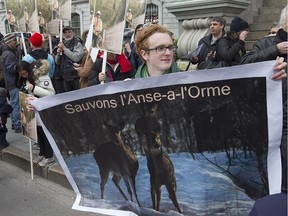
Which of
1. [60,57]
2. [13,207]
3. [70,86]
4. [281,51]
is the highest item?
[281,51]

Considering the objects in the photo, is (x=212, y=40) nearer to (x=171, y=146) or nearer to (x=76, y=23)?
(x=171, y=146)

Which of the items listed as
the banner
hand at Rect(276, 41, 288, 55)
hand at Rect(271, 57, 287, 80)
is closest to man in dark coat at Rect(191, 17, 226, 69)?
hand at Rect(276, 41, 288, 55)

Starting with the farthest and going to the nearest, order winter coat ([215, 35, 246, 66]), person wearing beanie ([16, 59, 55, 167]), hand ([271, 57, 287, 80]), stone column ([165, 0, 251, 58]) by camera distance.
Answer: stone column ([165, 0, 251, 58]) < person wearing beanie ([16, 59, 55, 167]) < winter coat ([215, 35, 246, 66]) < hand ([271, 57, 287, 80])

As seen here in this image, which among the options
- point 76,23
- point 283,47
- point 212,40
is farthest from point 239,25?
point 76,23

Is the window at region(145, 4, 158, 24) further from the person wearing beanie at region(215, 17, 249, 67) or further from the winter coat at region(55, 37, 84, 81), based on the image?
the person wearing beanie at region(215, 17, 249, 67)

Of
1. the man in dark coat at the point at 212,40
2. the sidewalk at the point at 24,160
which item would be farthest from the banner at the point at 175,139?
the man in dark coat at the point at 212,40

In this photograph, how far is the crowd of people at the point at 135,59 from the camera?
2242 mm

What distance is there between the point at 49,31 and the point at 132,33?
5.05 feet

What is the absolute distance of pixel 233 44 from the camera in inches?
177

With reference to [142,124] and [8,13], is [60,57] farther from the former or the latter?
[142,124]

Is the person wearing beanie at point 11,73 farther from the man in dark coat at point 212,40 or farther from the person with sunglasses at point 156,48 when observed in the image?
the person with sunglasses at point 156,48

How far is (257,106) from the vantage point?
178 centimetres

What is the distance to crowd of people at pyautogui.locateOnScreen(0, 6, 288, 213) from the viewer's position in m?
2.24

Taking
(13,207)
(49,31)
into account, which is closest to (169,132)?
(13,207)
